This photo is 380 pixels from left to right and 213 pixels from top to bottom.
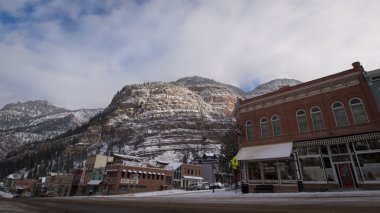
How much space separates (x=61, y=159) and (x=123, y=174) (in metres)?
143

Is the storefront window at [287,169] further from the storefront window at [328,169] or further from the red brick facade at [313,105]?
the storefront window at [328,169]

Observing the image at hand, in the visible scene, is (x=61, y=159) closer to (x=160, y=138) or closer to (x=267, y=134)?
(x=160, y=138)

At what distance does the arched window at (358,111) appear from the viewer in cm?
2219

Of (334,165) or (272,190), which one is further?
(272,190)

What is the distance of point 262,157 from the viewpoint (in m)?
25.7

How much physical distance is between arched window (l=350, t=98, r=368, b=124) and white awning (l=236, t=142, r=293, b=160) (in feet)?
20.6

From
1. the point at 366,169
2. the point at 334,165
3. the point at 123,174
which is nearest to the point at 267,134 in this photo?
the point at 334,165

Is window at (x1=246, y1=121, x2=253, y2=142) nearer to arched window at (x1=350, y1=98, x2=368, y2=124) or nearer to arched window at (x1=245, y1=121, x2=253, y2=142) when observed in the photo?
arched window at (x1=245, y1=121, x2=253, y2=142)

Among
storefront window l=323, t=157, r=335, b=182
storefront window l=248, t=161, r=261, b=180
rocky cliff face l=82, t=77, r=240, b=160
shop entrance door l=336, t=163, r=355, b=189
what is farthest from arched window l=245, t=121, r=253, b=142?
rocky cliff face l=82, t=77, r=240, b=160

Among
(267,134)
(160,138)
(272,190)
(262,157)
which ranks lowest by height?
(272,190)

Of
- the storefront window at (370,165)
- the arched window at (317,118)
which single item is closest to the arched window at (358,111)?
the arched window at (317,118)

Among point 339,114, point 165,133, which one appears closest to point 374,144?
point 339,114

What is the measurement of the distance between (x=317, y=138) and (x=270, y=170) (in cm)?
593

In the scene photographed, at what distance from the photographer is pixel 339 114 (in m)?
23.5
